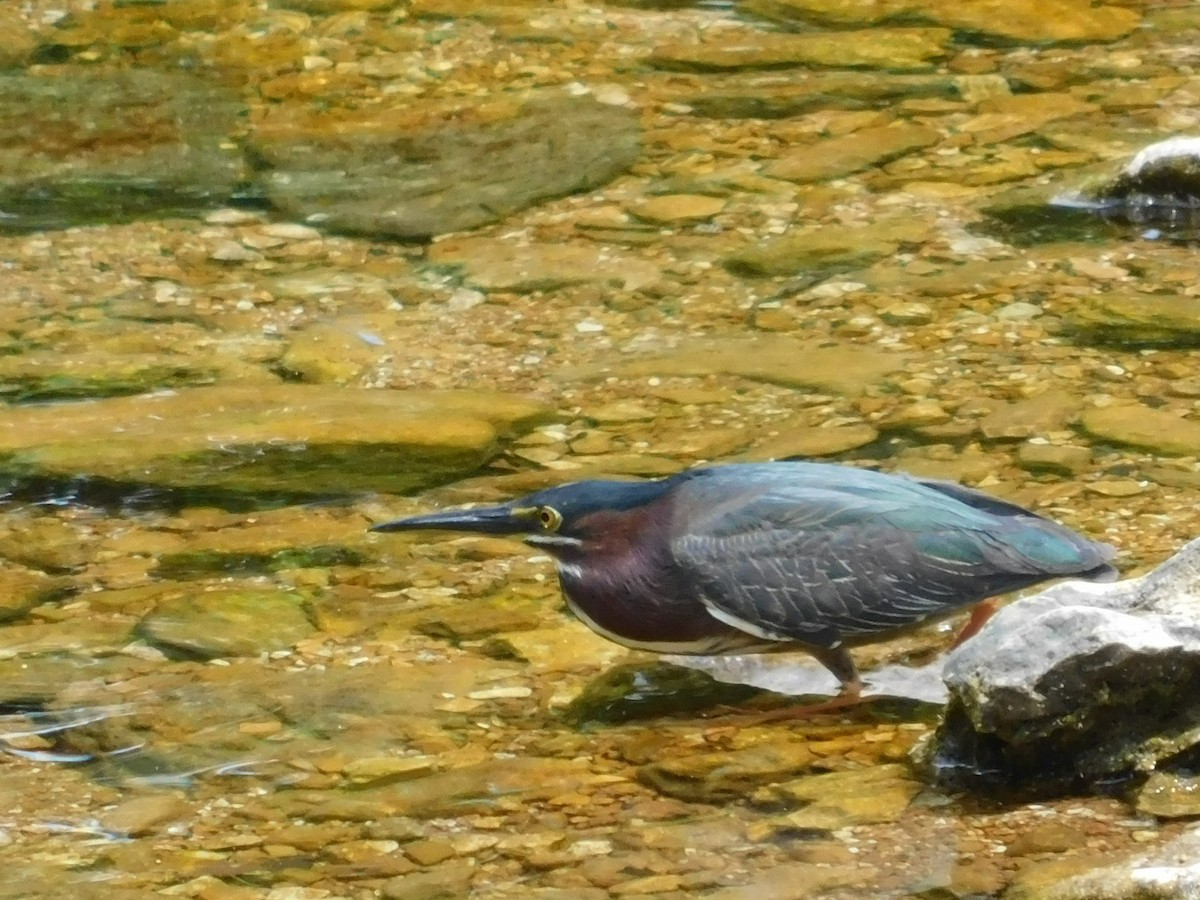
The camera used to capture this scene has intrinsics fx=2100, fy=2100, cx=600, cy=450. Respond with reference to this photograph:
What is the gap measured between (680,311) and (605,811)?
317 cm

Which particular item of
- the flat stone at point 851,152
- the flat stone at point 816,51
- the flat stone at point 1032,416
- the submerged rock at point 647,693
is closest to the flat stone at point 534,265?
the flat stone at point 851,152

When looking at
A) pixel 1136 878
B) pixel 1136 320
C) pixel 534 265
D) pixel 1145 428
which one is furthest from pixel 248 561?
pixel 1136 320

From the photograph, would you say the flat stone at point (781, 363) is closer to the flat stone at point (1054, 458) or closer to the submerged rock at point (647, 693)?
the flat stone at point (1054, 458)

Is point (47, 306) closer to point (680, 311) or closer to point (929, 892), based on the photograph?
point (680, 311)

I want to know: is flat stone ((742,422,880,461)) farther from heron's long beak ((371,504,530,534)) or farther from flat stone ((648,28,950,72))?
flat stone ((648,28,950,72))

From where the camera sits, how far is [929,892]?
355 cm

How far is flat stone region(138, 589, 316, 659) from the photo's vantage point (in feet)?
16.0

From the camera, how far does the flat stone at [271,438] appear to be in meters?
5.75

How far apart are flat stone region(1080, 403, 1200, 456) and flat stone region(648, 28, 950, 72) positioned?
378 cm

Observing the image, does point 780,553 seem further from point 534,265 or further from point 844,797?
point 534,265

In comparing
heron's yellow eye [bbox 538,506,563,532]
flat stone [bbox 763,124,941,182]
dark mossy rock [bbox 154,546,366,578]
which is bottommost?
dark mossy rock [bbox 154,546,366,578]

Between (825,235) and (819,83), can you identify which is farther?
(819,83)

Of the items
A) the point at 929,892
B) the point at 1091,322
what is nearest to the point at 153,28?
the point at 1091,322

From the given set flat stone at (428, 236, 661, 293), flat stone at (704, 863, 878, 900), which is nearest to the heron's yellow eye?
flat stone at (704, 863, 878, 900)
